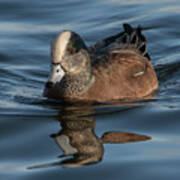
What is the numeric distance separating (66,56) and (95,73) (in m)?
0.76

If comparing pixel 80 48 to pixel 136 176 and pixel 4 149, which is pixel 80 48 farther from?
pixel 136 176

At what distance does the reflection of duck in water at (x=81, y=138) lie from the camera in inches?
268

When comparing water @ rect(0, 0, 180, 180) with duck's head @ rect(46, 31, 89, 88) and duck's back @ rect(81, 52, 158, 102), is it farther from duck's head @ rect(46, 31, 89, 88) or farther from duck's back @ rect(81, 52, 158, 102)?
duck's head @ rect(46, 31, 89, 88)

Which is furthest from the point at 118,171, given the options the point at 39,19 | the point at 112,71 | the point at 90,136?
the point at 39,19

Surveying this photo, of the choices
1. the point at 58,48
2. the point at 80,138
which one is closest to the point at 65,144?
the point at 80,138

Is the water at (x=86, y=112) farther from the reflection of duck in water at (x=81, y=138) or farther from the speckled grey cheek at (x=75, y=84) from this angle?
the speckled grey cheek at (x=75, y=84)

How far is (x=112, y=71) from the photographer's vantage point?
8.96 m

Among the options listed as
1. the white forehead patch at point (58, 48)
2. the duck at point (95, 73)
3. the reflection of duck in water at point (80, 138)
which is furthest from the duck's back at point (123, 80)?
the white forehead patch at point (58, 48)

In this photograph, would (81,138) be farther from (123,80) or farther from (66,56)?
(123,80)

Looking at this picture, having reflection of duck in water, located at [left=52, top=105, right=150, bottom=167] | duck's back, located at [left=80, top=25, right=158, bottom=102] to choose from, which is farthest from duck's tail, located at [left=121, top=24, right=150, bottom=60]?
reflection of duck in water, located at [left=52, top=105, right=150, bottom=167]

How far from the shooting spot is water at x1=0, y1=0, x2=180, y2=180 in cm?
665

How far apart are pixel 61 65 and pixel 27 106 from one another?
0.83 metres

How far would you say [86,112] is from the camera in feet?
27.5

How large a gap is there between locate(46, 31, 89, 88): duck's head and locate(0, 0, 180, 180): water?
0.53m
